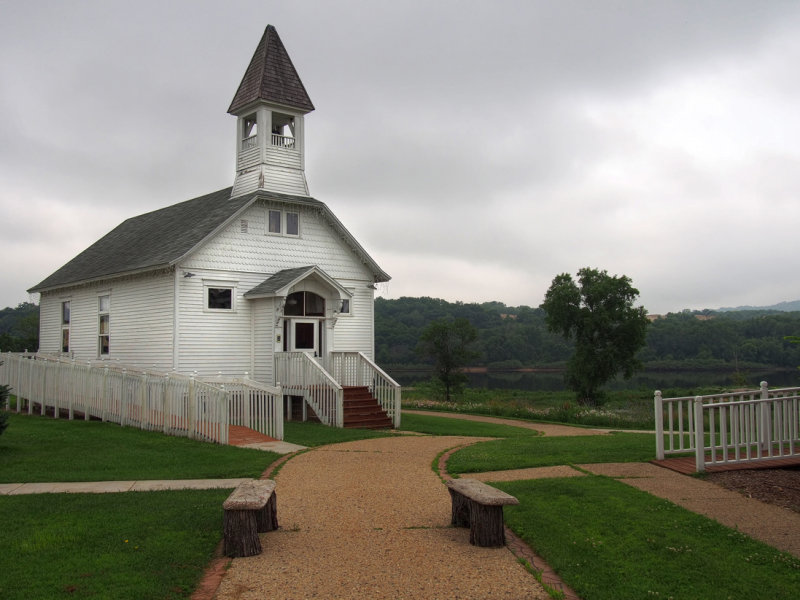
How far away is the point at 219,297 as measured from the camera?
22984 millimetres

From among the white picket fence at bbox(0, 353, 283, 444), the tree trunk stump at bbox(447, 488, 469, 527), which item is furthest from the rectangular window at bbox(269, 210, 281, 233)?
the tree trunk stump at bbox(447, 488, 469, 527)

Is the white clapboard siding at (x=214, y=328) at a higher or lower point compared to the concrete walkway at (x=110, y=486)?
higher

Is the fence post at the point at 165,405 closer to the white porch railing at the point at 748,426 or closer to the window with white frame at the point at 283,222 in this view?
the window with white frame at the point at 283,222

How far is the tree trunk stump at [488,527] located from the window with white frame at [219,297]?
16.6m

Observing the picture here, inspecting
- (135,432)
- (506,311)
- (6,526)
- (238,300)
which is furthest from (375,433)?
(506,311)

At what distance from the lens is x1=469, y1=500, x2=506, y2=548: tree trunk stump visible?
7.48 metres

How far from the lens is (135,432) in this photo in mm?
17438

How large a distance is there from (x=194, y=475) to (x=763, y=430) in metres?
9.38

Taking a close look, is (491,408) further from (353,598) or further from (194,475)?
(353,598)

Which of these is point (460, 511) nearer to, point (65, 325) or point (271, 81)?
point (271, 81)

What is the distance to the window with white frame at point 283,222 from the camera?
80.3 feet

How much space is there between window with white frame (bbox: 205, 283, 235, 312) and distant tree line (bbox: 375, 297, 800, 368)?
46611 mm

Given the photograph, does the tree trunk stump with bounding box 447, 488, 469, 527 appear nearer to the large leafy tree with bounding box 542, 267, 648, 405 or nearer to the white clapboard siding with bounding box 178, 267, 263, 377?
the white clapboard siding with bounding box 178, 267, 263, 377

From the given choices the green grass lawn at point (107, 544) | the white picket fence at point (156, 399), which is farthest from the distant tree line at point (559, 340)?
the green grass lawn at point (107, 544)
